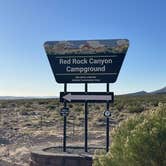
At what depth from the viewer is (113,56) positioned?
16.5 metres

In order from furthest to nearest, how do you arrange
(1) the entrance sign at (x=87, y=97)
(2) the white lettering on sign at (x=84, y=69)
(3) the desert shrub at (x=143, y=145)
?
(2) the white lettering on sign at (x=84, y=69) < (1) the entrance sign at (x=87, y=97) < (3) the desert shrub at (x=143, y=145)

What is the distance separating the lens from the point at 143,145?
832cm

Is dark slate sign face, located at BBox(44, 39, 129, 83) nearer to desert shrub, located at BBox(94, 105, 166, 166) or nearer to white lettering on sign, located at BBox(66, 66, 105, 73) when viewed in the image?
white lettering on sign, located at BBox(66, 66, 105, 73)

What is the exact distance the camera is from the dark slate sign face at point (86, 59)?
16453 millimetres

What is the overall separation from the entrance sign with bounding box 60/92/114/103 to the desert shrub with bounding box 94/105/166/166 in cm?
725

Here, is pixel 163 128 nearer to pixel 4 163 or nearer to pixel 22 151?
pixel 4 163

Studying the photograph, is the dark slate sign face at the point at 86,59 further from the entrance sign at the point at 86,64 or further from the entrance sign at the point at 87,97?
the entrance sign at the point at 87,97

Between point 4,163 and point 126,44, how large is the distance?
242 inches

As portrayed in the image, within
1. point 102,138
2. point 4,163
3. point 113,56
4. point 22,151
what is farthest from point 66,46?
point 102,138

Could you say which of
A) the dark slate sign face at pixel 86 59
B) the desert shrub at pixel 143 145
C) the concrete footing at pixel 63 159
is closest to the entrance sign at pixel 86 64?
the dark slate sign face at pixel 86 59

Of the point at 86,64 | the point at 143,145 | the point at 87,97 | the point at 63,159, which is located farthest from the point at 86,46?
A: the point at 143,145

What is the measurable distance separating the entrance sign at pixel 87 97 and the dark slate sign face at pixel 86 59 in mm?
482

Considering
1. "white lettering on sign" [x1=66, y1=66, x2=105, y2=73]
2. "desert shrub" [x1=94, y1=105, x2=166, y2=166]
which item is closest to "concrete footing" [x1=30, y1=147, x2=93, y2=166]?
"white lettering on sign" [x1=66, y1=66, x2=105, y2=73]

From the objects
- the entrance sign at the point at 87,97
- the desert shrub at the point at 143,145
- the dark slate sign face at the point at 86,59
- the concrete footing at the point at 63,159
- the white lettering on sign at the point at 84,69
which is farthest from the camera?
the white lettering on sign at the point at 84,69
